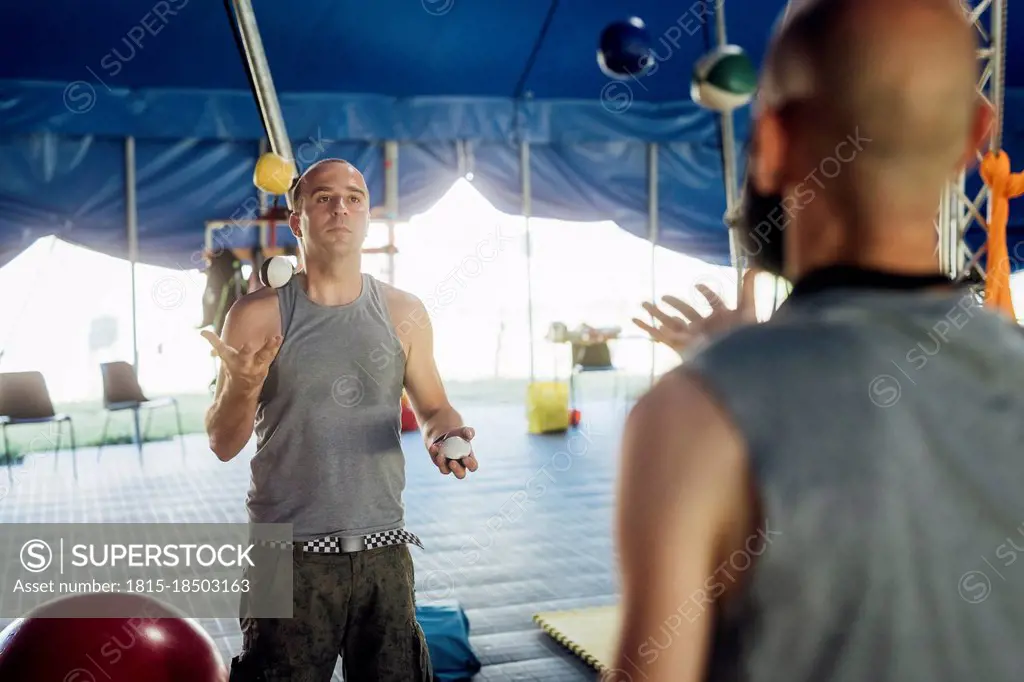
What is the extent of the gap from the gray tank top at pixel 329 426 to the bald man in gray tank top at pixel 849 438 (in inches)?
62.5

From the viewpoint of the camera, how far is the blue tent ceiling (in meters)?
7.21

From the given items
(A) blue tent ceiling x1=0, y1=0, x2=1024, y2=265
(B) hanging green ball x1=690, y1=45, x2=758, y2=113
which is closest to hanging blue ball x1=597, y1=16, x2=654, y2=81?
(B) hanging green ball x1=690, y1=45, x2=758, y2=113

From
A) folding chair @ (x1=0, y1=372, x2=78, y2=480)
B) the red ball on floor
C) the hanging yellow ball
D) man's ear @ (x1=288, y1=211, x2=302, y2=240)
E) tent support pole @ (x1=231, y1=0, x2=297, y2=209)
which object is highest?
tent support pole @ (x1=231, y1=0, x2=297, y2=209)

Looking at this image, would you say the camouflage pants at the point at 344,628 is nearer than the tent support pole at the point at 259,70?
Yes

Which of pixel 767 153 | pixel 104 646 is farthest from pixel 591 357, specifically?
pixel 767 153

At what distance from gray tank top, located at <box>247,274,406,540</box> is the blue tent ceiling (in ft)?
18.5

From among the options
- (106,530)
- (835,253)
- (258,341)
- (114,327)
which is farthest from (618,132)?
(835,253)

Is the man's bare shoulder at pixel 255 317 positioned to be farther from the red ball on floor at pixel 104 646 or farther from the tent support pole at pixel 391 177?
the tent support pole at pixel 391 177

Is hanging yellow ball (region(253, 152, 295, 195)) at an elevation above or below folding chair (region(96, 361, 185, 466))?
above

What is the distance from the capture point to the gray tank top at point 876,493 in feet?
1.83

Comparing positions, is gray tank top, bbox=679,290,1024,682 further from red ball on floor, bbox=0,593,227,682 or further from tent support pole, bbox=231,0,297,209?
tent support pole, bbox=231,0,297,209

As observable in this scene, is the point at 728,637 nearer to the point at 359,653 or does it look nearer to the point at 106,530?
the point at 359,653

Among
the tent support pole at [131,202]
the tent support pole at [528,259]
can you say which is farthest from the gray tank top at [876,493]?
the tent support pole at [528,259]

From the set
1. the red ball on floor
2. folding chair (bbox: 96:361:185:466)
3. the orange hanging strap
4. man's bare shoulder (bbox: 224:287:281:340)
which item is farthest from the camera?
folding chair (bbox: 96:361:185:466)
